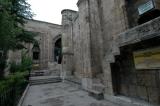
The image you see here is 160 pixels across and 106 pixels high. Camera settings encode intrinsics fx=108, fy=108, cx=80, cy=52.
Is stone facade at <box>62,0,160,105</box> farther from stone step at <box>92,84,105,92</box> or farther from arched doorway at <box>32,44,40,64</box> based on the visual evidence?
arched doorway at <box>32,44,40,64</box>

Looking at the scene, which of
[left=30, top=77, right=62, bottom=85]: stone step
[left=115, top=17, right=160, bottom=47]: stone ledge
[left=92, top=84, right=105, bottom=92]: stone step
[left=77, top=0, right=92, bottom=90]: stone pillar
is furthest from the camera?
[left=30, top=77, right=62, bottom=85]: stone step

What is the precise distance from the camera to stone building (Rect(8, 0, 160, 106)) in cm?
312

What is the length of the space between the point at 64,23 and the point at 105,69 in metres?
7.88

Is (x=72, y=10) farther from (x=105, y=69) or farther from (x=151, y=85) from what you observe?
(x=151, y=85)

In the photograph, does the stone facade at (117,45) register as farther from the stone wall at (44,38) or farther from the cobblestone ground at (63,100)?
the stone wall at (44,38)

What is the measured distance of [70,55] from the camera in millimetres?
10109

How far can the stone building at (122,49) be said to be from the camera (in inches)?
123

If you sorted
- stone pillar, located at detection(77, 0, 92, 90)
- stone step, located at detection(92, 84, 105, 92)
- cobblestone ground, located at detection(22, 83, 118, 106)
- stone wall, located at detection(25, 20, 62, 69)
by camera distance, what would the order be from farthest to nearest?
1. stone wall, located at detection(25, 20, 62, 69)
2. stone pillar, located at detection(77, 0, 92, 90)
3. stone step, located at detection(92, 84, 105, 92)
4. cobblestone ground, located at detection(22, 83, 118, 106)

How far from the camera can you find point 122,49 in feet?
12.7

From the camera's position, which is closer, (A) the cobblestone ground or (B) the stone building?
(B) the stone building

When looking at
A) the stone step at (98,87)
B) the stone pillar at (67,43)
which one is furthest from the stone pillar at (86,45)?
the stone pillar at (67,43)

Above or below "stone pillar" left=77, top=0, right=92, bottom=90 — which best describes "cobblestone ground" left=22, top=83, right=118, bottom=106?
below

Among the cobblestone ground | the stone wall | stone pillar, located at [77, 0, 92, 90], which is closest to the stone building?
stone pillar, located at [77, 0, 92, 90]

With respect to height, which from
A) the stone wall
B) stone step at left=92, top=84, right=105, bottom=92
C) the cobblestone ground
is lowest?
the cobblestone ground
